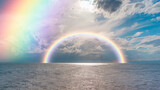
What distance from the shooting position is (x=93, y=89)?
26.2m

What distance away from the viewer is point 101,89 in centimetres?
2628

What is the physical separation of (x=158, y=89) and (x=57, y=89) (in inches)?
1036

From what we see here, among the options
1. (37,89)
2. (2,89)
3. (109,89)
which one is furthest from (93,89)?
(2,89)

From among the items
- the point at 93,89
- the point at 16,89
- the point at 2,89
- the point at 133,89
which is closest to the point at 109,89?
the point at 93,89

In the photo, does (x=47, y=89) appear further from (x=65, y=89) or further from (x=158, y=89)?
(x=158, y=89)

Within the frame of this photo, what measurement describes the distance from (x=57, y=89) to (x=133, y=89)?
19.8 metres

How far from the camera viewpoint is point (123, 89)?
2603 cm

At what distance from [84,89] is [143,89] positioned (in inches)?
601

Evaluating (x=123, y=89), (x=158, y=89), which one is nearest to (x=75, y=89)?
(x=123, y=89)

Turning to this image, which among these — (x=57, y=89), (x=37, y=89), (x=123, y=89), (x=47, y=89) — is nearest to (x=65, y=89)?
(x=57, y=89)

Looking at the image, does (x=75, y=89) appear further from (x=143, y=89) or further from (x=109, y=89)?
(x=143, y=89)

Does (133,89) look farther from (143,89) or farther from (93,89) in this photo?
(93,89)

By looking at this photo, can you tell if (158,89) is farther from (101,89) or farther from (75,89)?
(75,89)

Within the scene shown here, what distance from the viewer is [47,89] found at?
87.3 ft
